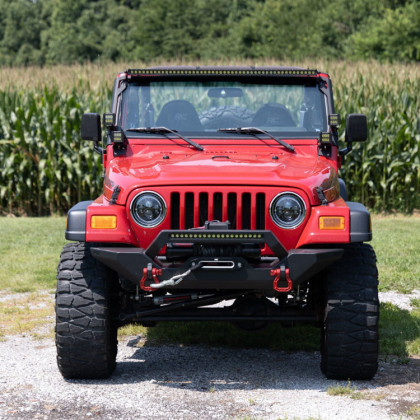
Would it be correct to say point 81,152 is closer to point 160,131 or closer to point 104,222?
point 160,131

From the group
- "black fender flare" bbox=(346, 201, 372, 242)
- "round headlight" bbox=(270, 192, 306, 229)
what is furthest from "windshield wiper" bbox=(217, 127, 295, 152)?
"black fender flare" bbox=(346, 201, 372, 242)

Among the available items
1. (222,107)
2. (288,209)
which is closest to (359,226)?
(288,209)

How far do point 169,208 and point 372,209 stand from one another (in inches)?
402

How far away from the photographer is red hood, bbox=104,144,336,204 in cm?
494

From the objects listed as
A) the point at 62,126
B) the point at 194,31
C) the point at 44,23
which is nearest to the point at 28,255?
the point at 62,126

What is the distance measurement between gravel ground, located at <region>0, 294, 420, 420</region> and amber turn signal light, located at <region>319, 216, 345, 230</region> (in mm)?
961

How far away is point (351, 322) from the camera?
196 inches

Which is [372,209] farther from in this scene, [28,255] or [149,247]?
[149,247]

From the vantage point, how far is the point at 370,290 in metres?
5.03

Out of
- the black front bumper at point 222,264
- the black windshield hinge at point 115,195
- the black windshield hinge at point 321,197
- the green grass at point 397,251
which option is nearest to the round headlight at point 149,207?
the black windshield hinge at point 115,195

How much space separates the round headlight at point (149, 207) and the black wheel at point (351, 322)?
1.09 m

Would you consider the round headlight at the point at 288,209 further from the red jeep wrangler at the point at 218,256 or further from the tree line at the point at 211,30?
the tree line at the point at 211,30

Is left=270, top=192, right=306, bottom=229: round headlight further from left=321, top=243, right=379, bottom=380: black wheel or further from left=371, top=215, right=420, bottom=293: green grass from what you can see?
left=371, top=215, right=420, bottom=293: green grass

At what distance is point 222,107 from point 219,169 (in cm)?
140
